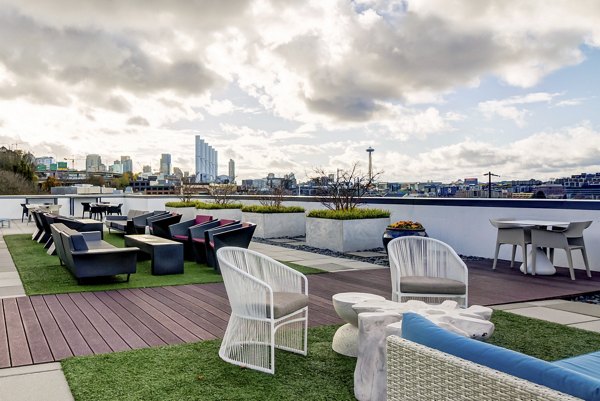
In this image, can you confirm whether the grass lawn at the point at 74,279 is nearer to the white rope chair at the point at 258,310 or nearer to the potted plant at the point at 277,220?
the white rope chair at the point at 258,310

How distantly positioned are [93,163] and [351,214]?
49.2 metres

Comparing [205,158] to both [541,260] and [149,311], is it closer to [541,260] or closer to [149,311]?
[541,260]

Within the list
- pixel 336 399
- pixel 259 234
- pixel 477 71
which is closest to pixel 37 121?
pixel 259 234

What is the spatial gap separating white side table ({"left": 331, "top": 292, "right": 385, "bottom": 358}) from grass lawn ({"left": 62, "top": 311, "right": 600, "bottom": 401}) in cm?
7

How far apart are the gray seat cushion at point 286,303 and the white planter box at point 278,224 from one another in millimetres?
9174

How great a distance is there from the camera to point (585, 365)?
7.47 ft

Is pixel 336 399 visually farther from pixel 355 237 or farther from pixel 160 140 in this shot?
pixel 160 140

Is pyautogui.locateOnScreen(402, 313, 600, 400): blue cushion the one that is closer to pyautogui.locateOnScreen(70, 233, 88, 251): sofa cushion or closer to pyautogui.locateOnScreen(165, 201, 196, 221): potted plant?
pyautogui.locateOnScreen(70, 233, 88, 251): sofa cushion

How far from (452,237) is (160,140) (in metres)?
19.9

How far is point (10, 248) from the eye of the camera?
1086 centimetres

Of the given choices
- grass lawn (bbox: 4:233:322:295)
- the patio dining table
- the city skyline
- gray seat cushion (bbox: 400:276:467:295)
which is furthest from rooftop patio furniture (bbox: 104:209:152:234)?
gray seat cushion (bbox: 400:276:467:295)

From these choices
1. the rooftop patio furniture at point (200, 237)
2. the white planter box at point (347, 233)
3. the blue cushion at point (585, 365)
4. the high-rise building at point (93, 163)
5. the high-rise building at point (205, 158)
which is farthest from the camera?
the high-rise building at point (93, 163)

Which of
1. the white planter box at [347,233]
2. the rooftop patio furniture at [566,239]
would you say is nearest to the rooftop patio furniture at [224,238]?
the white planter box at [347,233]

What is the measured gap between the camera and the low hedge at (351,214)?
10359 millimetres
